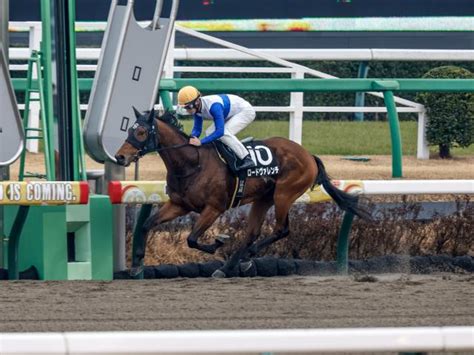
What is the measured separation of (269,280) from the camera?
7992 millimetres

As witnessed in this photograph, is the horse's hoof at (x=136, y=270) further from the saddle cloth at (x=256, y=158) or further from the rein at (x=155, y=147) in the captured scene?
the saddle cloth at (x=256, y=158)

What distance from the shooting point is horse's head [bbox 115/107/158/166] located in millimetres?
8086

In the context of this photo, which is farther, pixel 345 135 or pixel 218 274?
pixel 345 135

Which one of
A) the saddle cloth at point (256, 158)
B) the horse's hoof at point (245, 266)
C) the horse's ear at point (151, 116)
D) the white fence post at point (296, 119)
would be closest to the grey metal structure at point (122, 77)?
the horse's ear at point (151, 116)

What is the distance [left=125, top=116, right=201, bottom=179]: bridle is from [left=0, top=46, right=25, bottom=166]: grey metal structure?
69 centimetres

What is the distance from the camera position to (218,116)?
8352 millimetres

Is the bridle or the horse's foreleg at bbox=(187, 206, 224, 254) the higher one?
the bridle

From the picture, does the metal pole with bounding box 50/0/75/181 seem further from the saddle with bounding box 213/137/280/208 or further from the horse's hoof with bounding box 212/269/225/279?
the horse's hoof with bounding box 212/269/225/279

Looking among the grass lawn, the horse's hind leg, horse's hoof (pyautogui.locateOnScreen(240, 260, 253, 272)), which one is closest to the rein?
the horse's hind leg

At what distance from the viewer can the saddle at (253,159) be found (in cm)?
845

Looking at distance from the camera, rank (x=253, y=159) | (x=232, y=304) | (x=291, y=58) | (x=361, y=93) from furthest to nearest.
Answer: (x=361, y=93) < (x=291, y=58) < (x=253, y=159) < (x=232, y=304)

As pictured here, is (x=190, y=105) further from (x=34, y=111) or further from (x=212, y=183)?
(x=34, y=111)

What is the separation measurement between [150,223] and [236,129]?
92 centimetres

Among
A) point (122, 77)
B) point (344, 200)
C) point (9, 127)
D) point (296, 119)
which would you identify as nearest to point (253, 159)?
point (344, 200)
